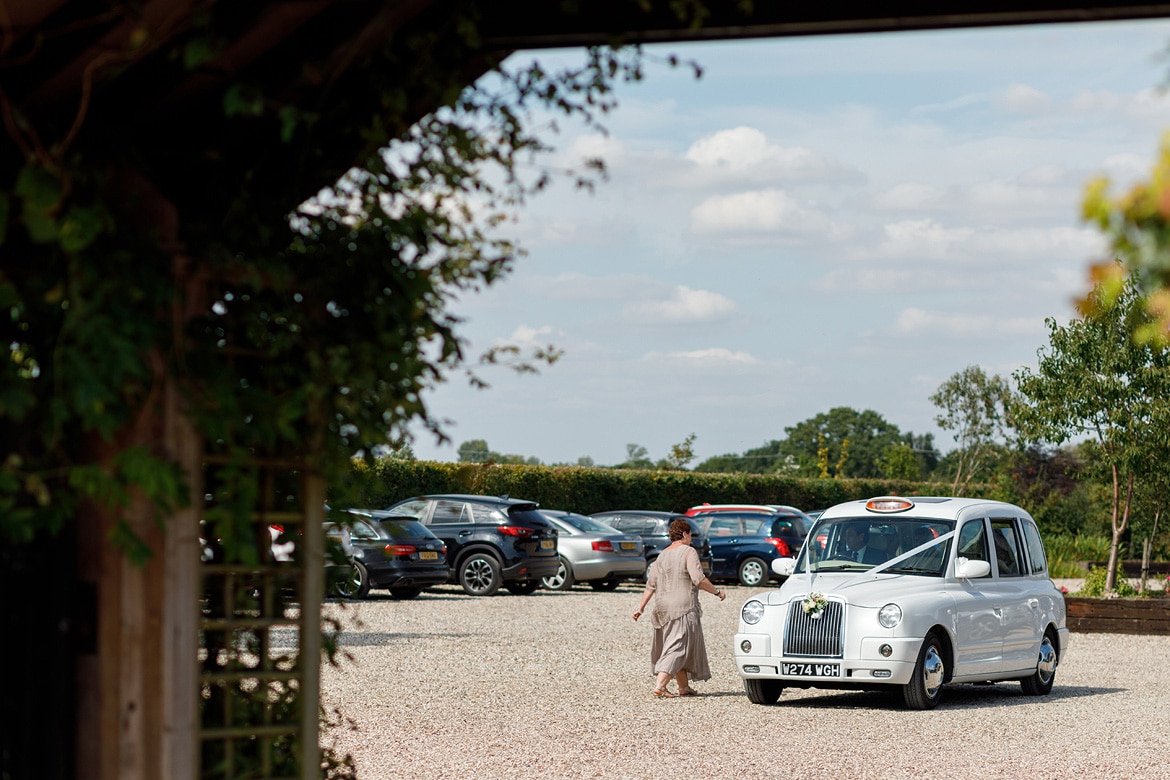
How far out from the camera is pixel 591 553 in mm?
27469

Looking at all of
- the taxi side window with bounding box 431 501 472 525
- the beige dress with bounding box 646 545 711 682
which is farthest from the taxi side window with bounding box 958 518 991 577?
the taxi side window with bounding box 431 501 472 525

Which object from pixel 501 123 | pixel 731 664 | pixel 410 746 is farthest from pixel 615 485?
pixel 501 123

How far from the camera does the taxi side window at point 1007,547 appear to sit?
1352cm

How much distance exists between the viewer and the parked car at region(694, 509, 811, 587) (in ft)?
97.1

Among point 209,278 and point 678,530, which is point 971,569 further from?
point 209,278

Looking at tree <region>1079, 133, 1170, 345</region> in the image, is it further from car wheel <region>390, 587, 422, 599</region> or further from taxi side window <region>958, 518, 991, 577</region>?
car wheel <region>390, 587, 422, 599</region>

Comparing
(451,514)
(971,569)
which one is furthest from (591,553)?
(971,569)

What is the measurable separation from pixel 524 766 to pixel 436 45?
596 centimetres

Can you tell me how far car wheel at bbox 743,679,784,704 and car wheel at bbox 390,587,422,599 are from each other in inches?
482

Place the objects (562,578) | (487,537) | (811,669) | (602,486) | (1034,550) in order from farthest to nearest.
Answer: (602,486) < (562,578) < (487,537) < (1034,550) < (811,669)

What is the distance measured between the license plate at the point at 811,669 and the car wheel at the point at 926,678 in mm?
664

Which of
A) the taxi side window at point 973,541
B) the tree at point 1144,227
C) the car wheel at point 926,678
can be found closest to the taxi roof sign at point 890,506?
the taxi side window at point 973,541

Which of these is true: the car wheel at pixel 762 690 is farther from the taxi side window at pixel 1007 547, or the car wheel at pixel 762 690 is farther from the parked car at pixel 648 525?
the parked car at pixel 648 525

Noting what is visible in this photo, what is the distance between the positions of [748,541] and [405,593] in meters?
8.49
